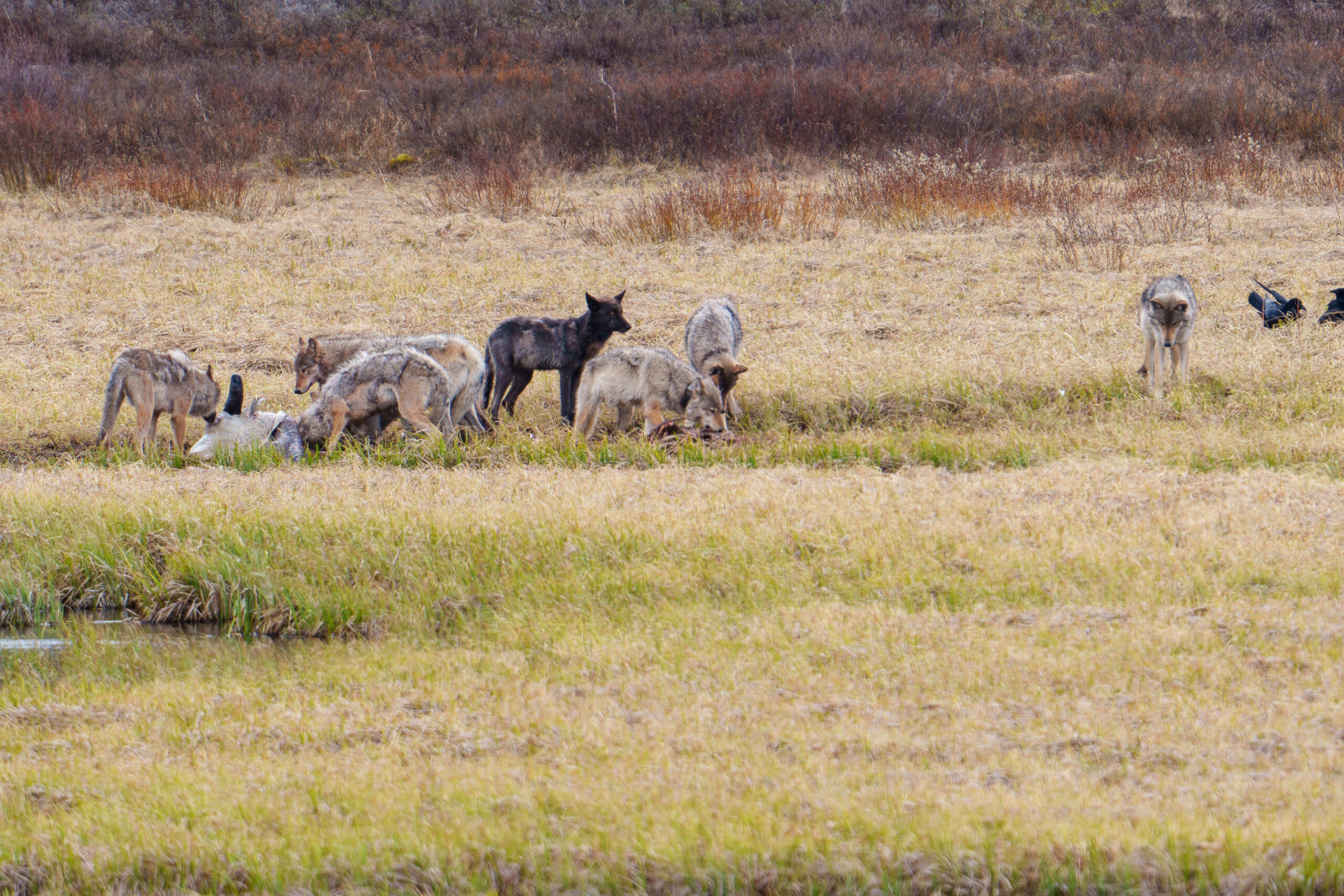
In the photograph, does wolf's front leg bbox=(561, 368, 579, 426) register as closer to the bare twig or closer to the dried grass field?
the dried grass field

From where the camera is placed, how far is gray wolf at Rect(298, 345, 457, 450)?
30.3 feet

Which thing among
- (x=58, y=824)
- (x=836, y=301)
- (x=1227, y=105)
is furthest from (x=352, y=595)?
(x=1227, y=105)

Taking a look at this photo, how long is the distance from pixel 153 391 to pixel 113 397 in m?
0.28

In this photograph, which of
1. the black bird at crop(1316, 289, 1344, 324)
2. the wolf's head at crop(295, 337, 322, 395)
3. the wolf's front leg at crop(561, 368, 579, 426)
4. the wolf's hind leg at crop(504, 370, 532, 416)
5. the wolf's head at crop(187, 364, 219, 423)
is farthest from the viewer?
the black bird at crop(1316, 289, 1344, 324)

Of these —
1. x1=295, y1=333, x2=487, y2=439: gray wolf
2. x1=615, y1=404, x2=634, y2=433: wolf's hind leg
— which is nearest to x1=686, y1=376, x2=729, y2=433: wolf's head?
x1=615, y1=404, x2=634, y2=433: wolf's hind leg

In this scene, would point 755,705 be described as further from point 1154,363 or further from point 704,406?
point 1154,363

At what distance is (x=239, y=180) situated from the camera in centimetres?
1859

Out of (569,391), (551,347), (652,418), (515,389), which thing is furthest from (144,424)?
(652,418)

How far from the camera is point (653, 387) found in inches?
379

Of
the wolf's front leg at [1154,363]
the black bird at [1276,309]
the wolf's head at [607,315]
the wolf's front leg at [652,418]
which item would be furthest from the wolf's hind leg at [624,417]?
the black bird at [1276,309]

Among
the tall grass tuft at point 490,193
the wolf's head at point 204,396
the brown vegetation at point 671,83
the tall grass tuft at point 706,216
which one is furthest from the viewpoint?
the brown vegetation at point 671,83

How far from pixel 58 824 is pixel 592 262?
11663mm

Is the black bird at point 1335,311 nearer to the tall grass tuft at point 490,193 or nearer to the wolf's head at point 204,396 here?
the wolf's head at point 204,396

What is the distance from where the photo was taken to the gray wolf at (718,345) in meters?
9.86
